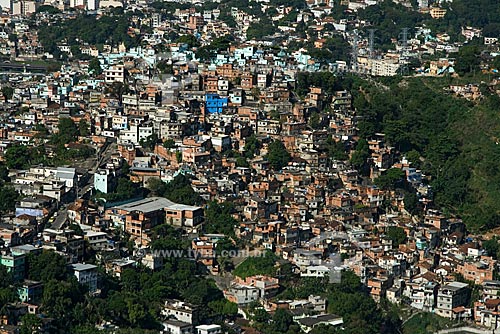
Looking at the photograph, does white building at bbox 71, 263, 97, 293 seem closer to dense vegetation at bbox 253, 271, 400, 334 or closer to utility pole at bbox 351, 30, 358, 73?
dense vegetation at bbox 253, 271, 400, 334

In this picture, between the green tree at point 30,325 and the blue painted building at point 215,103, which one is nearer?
the green tree at point 30,325

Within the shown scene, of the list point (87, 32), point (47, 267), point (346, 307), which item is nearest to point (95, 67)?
point (87, 32)

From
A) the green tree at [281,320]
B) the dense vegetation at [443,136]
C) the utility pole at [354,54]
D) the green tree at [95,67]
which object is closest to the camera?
the green tree at [281,320]

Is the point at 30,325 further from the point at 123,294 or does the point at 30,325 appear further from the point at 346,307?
the point at 346,307

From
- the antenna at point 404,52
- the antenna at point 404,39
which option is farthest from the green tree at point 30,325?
the antenna at point 404,39

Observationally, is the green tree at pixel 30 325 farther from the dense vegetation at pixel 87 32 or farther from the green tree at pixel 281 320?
the dense vegetation at pixel 87 32

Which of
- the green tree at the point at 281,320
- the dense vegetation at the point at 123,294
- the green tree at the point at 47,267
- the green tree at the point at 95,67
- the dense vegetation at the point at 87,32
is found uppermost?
the green tree at the point at 95,67

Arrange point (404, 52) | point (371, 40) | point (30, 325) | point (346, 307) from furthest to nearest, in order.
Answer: point (371, 40) < point (404, 52) < point (346, 307) < point (30, 325)

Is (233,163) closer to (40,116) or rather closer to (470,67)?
(40,116)
